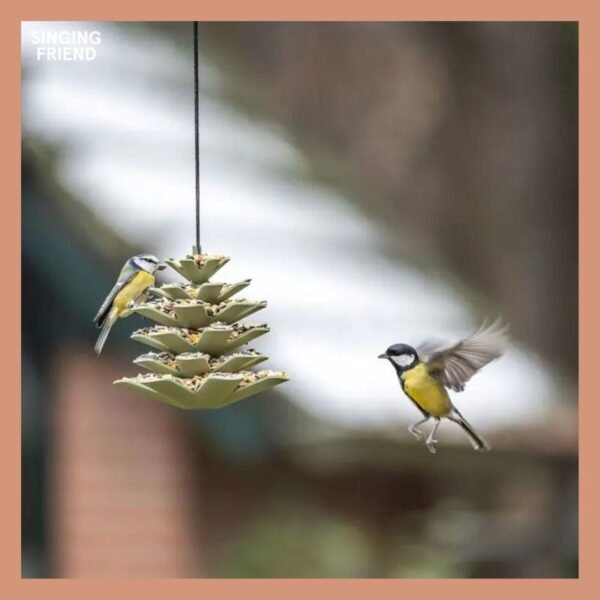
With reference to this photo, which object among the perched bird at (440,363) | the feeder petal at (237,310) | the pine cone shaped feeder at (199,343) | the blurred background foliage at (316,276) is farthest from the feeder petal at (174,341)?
the blurred background foliage at (316,276)

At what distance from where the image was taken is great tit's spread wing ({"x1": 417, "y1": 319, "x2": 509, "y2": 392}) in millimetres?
3338

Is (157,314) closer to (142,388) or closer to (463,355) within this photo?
(142,388)

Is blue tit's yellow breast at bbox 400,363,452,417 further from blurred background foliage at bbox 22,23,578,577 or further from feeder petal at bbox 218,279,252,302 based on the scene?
blurred background foliage at bbox 22,23,578,577

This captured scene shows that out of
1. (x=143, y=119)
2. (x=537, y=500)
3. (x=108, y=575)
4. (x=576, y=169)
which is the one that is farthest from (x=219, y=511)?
(x=576, y=169)

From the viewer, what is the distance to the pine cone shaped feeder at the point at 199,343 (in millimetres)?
2869

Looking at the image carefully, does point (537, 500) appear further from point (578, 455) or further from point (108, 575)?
point (108, 575)

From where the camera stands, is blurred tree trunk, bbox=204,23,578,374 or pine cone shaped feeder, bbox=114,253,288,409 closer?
pine cone shaped feeder, bbox=114,253,288,409

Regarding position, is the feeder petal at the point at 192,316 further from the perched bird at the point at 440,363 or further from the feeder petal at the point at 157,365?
the perched bird at the point at 440,363

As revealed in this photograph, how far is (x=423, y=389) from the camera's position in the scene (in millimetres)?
3459

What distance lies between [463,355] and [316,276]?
1.37 meters

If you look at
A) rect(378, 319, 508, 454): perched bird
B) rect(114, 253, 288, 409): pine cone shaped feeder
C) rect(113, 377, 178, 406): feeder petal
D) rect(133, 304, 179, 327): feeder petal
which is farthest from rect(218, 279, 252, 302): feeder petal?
rect(378, 319, 508, 454): perched bird

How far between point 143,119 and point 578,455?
2099 millimetres

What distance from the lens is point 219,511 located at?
488cm

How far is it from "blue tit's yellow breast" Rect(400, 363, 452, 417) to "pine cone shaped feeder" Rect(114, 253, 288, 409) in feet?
1.91
